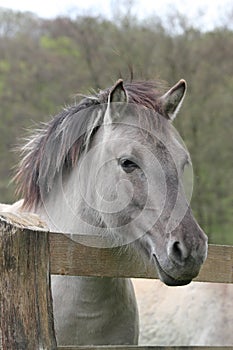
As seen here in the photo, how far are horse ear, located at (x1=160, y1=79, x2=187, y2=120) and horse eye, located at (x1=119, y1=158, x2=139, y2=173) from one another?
0.45m

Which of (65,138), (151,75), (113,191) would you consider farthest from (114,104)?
(151,75)

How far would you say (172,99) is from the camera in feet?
11.6

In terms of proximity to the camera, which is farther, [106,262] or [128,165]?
[128,165]

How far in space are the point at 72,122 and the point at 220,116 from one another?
10633mm

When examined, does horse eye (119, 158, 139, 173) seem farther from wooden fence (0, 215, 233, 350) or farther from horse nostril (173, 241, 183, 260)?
wooden fence (0, 215, 233, 350)

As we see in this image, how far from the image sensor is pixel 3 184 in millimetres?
14930

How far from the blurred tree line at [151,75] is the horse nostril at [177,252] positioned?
396 inches

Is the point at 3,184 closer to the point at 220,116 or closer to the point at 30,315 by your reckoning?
the point at 220,116

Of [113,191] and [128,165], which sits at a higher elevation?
[128,165]

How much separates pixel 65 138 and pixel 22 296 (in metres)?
1.45

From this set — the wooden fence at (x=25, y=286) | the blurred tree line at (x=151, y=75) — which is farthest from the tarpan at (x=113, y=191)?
the blurred tree line at (x=151, y=75)

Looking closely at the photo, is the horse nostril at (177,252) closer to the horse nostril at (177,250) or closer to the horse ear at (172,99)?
the horse nostril at (177,250)

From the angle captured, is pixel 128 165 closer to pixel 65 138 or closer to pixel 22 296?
pixel 65 138

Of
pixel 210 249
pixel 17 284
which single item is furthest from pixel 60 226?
pixel 17 284
